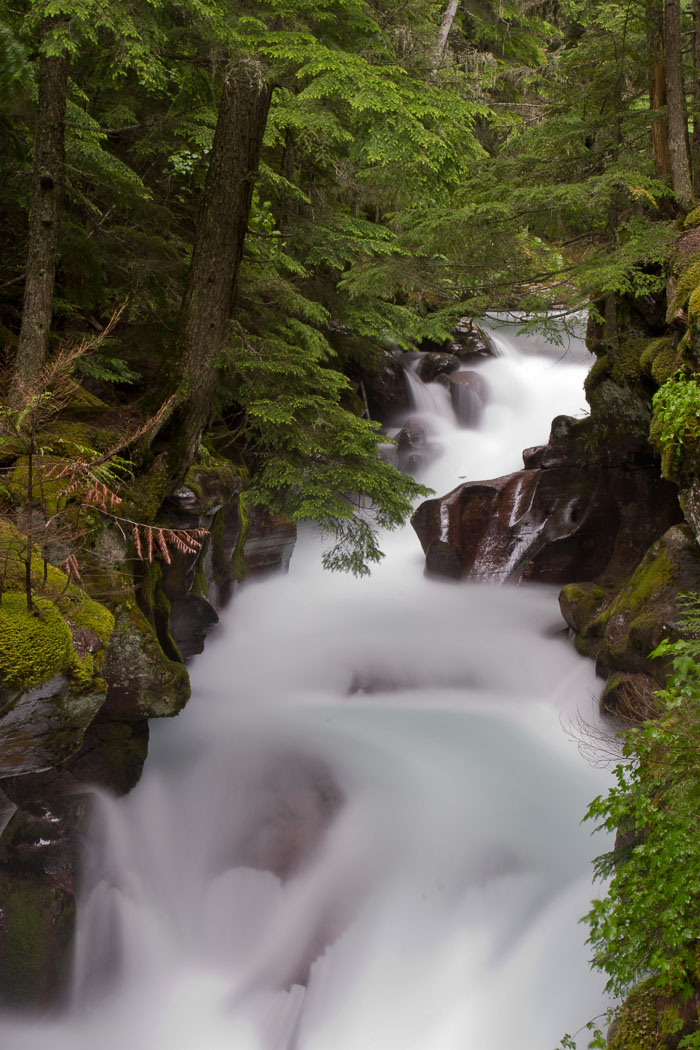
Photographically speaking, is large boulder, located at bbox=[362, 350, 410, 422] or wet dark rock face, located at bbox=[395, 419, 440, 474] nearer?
wet dark rock face, located at bbox=[395, 419, 440, 474]

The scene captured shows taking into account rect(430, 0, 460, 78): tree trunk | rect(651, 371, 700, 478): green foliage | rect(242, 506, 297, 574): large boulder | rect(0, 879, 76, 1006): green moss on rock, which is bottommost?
rect(0, 879, 76, 1006): green moss on rock

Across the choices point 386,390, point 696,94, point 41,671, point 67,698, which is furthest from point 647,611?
point 386,390

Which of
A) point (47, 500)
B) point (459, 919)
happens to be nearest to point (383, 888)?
point (459, 919)

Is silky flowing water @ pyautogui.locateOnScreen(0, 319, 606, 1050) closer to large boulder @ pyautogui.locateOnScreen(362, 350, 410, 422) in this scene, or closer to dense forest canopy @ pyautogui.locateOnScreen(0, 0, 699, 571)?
dense forest canopy @ pyautogui.locateOnScreen(0, 0, 699, 571)

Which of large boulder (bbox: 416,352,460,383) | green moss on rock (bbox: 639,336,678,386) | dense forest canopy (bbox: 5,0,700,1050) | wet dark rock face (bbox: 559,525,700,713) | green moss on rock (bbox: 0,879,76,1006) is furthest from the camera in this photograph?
large boulder (bbox: 416,352,460,383)

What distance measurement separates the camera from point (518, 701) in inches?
395

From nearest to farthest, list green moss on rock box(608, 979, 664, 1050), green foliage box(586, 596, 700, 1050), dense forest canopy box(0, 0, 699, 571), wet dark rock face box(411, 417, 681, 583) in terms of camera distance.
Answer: green foliage box(586, 596, 700, 1050)
green moss on rock box(608, 979, 664, 1050)
dense forest canopy box(0, 0, 699, 571)
wet dark rock face box(411, 417, 681, 583)

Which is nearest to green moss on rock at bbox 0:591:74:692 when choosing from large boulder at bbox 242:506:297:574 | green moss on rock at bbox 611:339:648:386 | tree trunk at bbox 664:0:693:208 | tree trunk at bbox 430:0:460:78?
large boulder at bbox 242:506:297:574

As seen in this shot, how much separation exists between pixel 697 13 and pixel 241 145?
28.0 feet

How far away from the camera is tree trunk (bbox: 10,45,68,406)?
630 centimetres

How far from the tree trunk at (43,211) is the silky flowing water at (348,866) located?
4.59 metres

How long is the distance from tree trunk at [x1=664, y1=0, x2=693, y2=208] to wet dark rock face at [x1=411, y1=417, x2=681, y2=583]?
12.7 feet

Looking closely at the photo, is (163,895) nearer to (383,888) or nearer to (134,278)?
(383,888)

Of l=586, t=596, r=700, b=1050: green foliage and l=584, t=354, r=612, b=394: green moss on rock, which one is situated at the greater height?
l=584, t=354, r=612, b=394: green moss on rock
